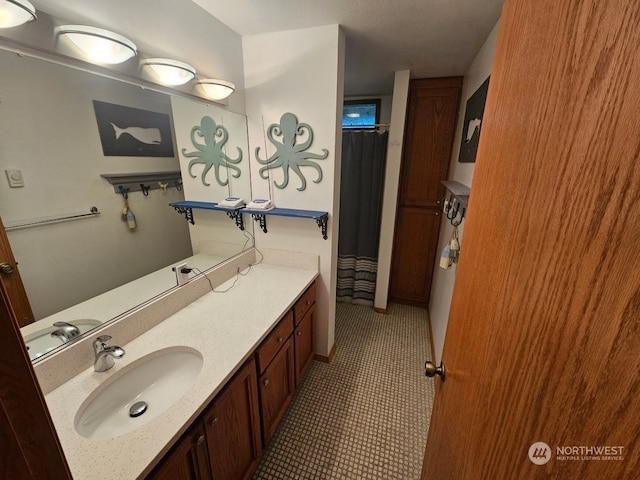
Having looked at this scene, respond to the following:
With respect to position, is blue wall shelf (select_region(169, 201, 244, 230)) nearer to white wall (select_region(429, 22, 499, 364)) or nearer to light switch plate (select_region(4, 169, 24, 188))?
light switch plate (select_region(4, 169, 24, 188))

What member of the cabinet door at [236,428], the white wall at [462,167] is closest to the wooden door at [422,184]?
the white wall at [462,167]

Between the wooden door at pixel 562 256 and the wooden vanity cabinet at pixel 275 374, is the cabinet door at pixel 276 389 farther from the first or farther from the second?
the wooden door at pixel 562 256

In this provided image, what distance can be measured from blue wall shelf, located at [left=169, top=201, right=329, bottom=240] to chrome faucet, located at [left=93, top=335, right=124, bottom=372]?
0.71 meters

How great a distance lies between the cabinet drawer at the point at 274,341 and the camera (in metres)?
1.25

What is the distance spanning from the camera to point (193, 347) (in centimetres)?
113

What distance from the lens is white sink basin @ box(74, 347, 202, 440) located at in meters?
0.90

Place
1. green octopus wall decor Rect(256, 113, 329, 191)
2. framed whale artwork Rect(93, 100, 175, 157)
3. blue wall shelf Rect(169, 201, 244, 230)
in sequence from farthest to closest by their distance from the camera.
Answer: green octopus wall decor Rect(256, 113, 329, 191)
blue wall shelf Rect(169, 201, 244, 230)
framed whale artwork Rect(93, 100, 175, 157)

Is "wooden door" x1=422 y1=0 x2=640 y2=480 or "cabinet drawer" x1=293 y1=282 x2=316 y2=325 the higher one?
"wooden door" x1=422 y1=0 x2=640 y2=480

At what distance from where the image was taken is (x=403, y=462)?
144cm

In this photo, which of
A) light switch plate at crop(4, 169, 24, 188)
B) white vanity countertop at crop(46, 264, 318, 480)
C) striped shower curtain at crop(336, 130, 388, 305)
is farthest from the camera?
striped shower curtain at crop(336, 130, 388, 305)

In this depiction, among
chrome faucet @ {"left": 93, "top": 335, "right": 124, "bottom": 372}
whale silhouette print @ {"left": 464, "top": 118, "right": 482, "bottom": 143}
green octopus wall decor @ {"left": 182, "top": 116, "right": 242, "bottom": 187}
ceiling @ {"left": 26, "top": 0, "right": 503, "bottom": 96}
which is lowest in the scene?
chrome faucet @ {"left": 93, "top": 335, "right": 124, "bottom": 372}

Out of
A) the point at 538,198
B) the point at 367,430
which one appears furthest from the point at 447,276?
the point at 538,198

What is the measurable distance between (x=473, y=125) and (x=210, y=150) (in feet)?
5.52

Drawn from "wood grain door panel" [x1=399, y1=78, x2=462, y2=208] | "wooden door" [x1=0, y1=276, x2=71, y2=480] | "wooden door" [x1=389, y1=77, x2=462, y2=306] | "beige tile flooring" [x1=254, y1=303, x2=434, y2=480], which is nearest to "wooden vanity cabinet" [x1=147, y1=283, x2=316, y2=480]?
"beige tile flooring" [x1=254, y1=303, x2=434, y2=480]
